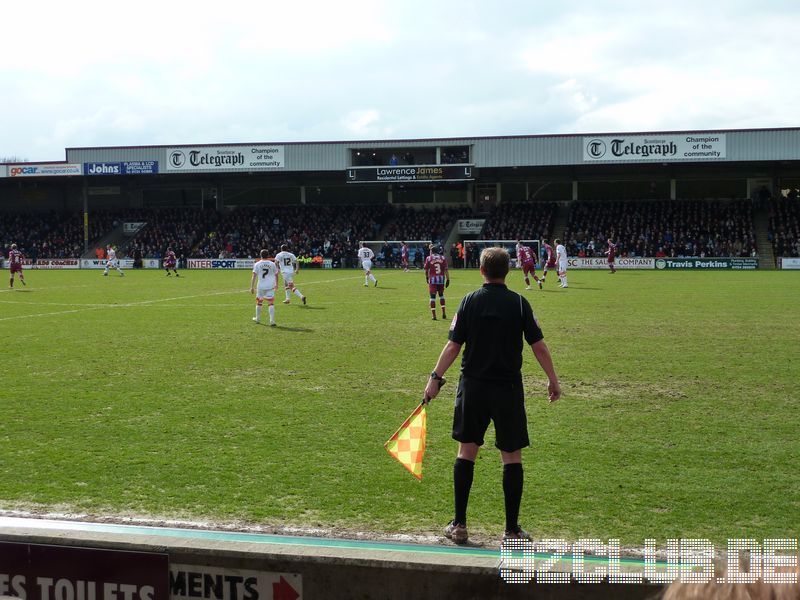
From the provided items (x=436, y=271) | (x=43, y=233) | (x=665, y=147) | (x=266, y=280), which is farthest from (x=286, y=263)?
(x=43, y=233)

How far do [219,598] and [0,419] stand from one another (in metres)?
6.55

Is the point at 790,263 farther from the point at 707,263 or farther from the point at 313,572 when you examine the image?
the point at 313,572

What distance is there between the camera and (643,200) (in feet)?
193

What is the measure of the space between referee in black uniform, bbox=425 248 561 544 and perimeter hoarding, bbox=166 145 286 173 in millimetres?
55830

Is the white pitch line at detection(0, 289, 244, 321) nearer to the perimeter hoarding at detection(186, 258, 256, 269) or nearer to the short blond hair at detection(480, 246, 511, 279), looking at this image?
the short blond hair at detection(480, 246, 511, 279)

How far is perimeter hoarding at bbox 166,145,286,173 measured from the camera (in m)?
59.8

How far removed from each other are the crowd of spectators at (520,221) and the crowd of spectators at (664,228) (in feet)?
5.67

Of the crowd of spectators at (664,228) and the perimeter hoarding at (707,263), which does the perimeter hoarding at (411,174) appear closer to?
the crowd of spectators at (664,228)

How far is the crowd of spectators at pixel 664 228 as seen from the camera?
5112cm

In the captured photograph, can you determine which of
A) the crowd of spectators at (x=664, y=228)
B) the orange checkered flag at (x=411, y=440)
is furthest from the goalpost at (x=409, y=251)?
the orange checkered flag at (x=411, y=440)

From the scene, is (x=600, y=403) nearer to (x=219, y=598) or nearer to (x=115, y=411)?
(x=115, y=411)

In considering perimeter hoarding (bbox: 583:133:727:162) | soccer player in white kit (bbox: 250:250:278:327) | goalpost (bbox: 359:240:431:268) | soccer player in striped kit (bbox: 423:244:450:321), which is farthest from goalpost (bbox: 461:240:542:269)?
soccer player in white kit (bbox: 250:250:278:327)

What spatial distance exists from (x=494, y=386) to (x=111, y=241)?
62426 millimetres

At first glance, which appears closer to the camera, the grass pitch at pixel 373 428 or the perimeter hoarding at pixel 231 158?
the grass pitch at pixel 373 428
